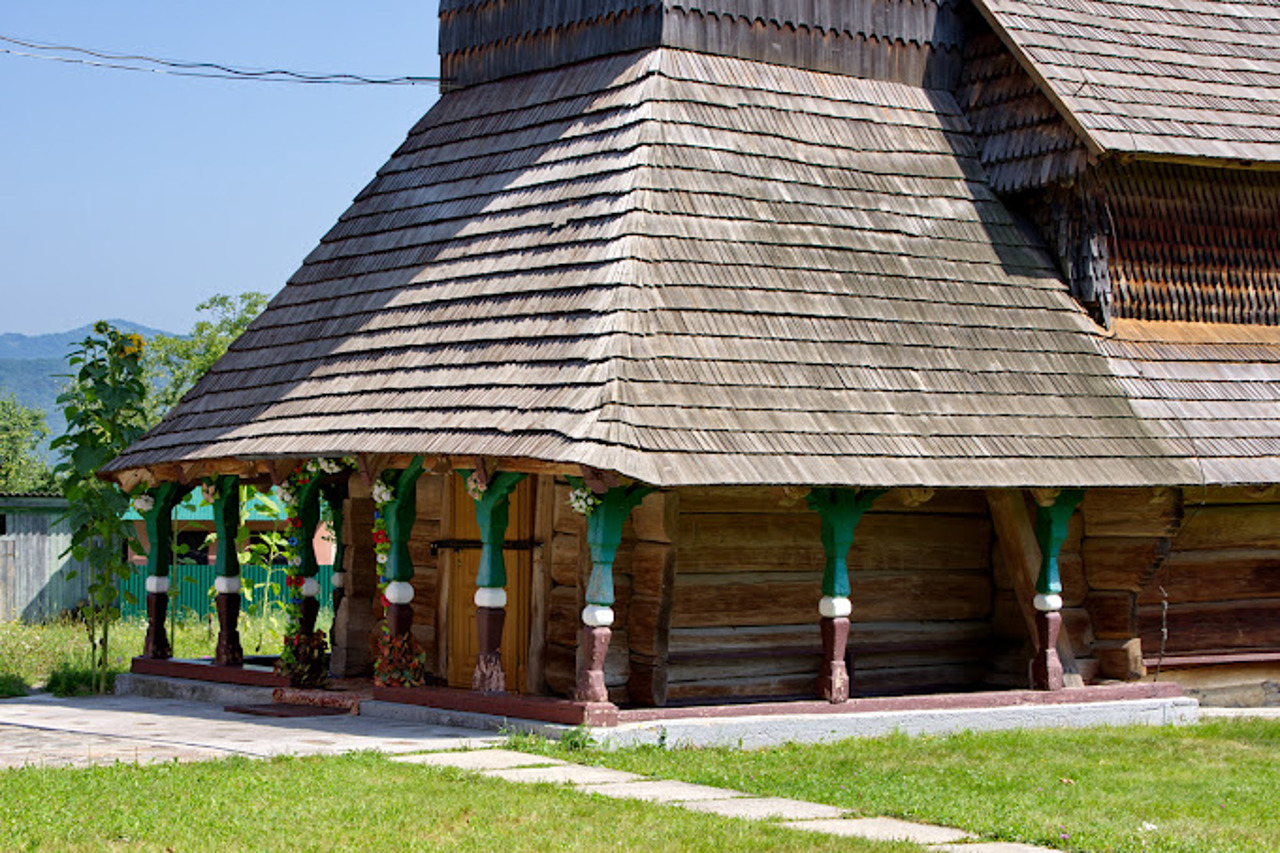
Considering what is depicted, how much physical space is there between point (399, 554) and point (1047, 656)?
4.85 m

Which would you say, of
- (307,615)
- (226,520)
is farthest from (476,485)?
(226,520)

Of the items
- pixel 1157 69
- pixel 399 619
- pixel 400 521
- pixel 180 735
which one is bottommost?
pixel 180 735

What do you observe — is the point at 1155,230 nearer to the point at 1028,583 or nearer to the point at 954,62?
the point at 954,62

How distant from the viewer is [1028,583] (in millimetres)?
13781

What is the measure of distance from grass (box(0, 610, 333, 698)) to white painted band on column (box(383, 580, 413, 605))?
3.76m

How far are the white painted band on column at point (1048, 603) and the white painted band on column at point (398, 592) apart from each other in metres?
4.65

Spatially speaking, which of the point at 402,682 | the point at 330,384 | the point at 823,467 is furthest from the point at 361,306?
the point at 823,467

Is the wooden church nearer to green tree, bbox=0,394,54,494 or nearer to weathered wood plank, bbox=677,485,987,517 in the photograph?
weathered wood plank, bbox=677,485,987,517

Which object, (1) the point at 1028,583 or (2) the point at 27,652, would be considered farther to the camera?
(2) the point at 27,652

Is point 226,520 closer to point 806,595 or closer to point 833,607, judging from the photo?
point 806,595

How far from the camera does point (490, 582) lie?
12422 millimetres

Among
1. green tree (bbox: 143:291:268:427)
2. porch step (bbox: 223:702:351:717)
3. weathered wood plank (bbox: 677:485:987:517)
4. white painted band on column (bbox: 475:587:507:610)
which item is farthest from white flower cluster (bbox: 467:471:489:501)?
green tree (bbox: 143:291:268:427)

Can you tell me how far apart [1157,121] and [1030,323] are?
211cm

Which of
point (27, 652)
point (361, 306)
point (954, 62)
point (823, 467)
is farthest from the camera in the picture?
point (27, 652)
